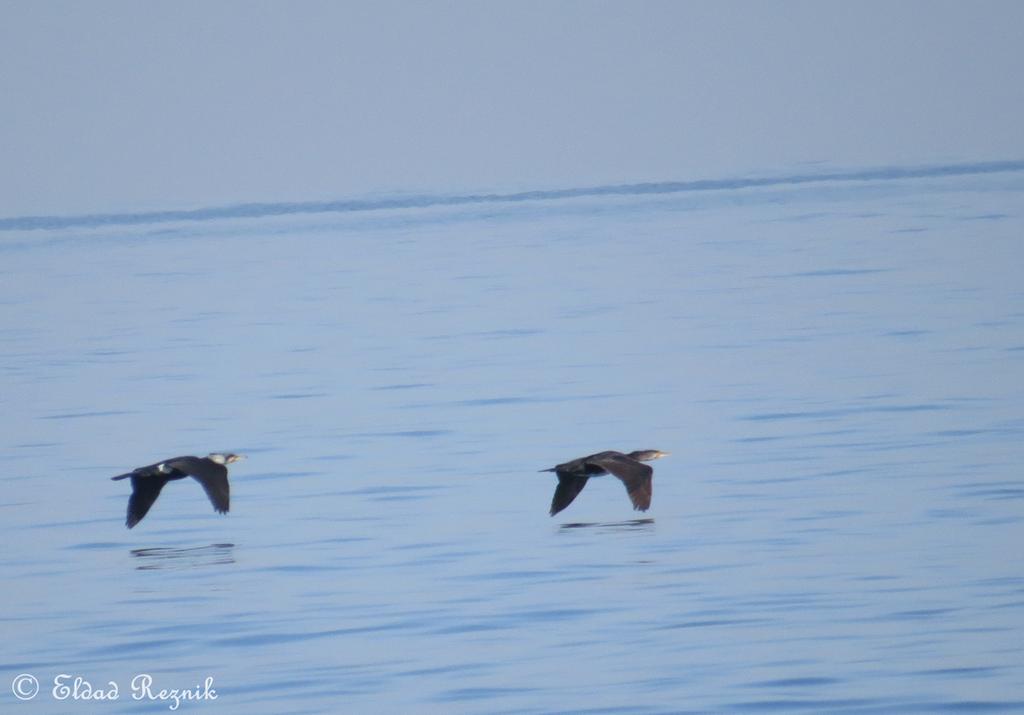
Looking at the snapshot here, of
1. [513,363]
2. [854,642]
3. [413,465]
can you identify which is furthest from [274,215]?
[854,642]

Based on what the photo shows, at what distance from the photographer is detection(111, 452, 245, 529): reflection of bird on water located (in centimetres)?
1277

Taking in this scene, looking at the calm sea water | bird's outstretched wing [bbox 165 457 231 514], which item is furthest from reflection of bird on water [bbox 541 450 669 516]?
bird's outstretched wing [bbox 165 457 231 514]

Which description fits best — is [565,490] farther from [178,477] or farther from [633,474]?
[178,477]

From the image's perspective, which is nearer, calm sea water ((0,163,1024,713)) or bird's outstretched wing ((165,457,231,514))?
calm sea water ((0,163,1024,713))

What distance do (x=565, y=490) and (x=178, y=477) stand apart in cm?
229

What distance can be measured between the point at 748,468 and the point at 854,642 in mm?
4849

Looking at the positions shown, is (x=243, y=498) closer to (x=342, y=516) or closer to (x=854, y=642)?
(x=342, y=516)

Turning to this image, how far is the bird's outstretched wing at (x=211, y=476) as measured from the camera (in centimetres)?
1273

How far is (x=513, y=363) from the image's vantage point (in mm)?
21875

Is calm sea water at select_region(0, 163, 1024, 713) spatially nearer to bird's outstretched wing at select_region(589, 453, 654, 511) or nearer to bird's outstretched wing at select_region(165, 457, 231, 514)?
bird's outstretched wing at select_region(589, 453, 654, 511)

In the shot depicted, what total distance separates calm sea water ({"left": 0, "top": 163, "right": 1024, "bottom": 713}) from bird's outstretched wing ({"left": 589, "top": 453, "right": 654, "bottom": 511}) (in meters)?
0.23

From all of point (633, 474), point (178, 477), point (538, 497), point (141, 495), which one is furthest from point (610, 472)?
point (141, 495)

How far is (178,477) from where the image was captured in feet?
43.7

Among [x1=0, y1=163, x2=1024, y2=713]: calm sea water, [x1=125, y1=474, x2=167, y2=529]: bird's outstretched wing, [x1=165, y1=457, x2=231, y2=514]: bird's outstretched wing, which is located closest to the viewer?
[x1=0, y1=163, x2=1024, y2=713]: calm sea water
